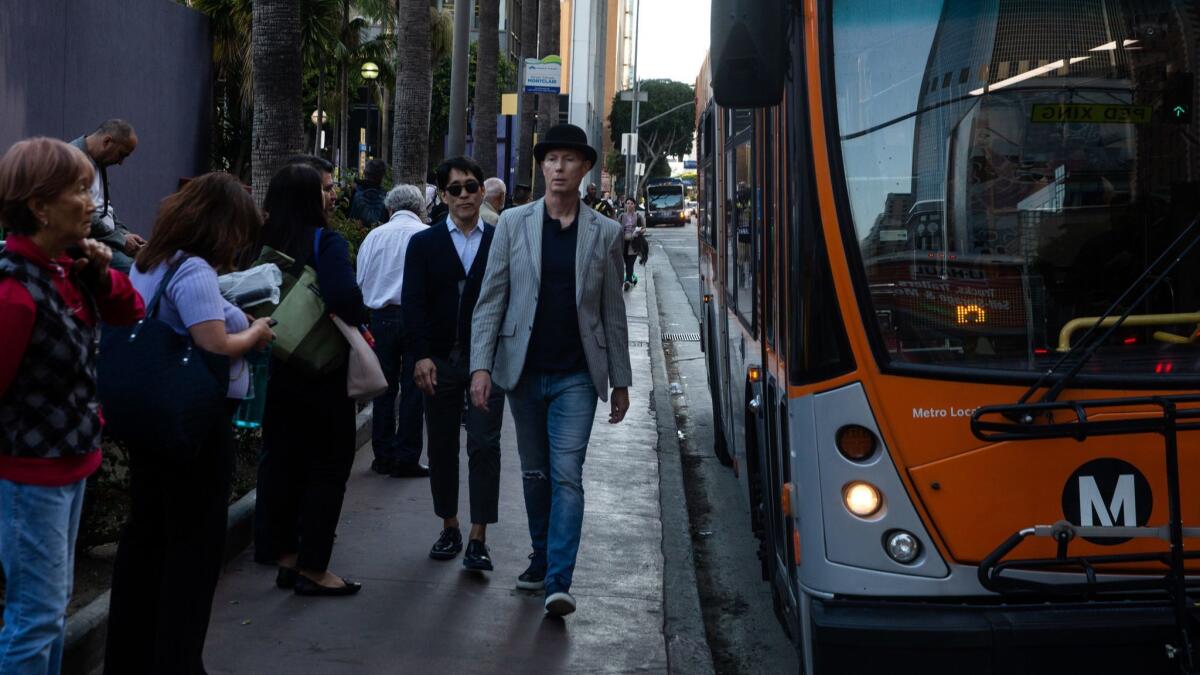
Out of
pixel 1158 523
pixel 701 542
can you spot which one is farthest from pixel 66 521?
pixel 701 542

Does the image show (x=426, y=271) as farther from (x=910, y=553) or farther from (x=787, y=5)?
(x=910, y=553)

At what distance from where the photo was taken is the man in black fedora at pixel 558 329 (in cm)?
617

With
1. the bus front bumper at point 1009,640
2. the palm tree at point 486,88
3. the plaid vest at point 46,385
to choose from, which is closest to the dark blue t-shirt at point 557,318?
the bus front bumper at point 1009,640

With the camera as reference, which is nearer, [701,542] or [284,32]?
[701,542]

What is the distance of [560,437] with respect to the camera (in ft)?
20.4

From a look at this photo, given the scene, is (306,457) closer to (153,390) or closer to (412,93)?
(153,390)

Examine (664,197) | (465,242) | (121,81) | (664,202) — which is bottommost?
(465,242)

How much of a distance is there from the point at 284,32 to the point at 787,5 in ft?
20.6

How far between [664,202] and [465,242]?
66392 mm

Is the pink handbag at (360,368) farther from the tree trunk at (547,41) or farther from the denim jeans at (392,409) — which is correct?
the tree trunk at (547,41)

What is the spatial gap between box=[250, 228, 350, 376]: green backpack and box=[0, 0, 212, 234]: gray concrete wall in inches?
264

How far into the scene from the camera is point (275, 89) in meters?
10.4

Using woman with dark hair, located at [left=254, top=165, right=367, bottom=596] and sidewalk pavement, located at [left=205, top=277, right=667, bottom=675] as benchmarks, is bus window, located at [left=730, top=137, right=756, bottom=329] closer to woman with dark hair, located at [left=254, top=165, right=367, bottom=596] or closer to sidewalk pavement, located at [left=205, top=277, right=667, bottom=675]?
sidewalk pavement, located at [left=205, top=277, right=667, bottom=675]

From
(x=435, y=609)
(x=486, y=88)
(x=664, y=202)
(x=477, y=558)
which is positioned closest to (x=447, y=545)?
(x=477, y=558)
